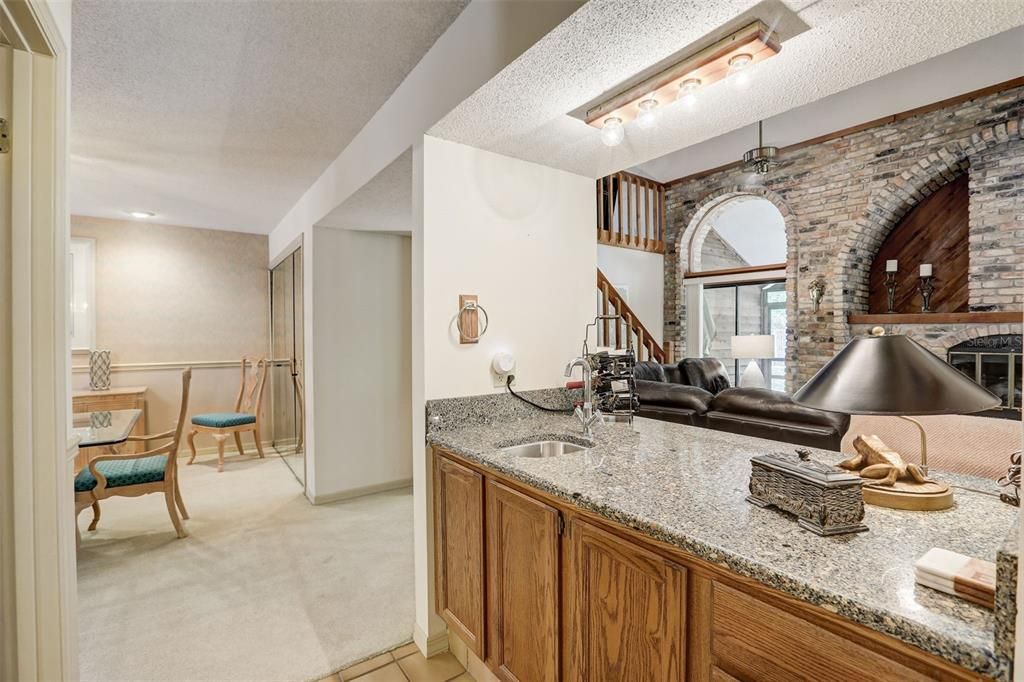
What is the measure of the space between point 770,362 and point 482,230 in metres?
6.46

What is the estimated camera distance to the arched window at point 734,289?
7129 millimetres

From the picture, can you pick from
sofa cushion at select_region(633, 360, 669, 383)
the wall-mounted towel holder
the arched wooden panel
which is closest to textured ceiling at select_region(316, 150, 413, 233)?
the wall-mounted towel holder

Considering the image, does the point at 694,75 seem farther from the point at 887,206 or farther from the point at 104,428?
the point at 887,206

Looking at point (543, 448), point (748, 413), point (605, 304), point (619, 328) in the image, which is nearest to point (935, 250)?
point (619, 328)

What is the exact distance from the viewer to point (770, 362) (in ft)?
23.8

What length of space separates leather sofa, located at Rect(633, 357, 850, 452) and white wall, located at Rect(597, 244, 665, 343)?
3175 millimetres

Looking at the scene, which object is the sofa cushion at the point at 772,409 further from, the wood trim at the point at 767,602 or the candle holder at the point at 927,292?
the candle holder at the point at 927,292

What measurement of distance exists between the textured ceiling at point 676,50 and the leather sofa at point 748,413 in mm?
1218

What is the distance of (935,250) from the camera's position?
5.50 metres

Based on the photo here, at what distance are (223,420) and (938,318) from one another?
7355 mm

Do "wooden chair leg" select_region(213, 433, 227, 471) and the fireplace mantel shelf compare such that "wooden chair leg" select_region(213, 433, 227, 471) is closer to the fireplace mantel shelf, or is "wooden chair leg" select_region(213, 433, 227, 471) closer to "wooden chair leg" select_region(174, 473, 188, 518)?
"wooden chair leg" select_region(174, 473, 188, 518)

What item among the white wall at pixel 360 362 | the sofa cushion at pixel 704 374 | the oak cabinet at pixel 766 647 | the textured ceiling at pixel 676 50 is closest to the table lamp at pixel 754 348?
the sofa cushion at pixel 704 374

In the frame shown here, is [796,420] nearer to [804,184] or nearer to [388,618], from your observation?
[388,618]

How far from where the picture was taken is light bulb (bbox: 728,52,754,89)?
4.70ft
